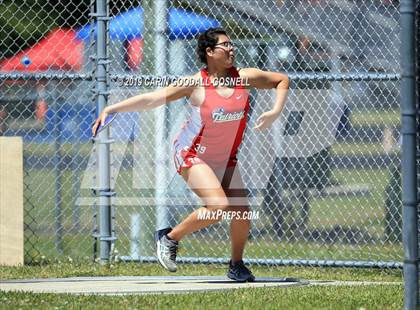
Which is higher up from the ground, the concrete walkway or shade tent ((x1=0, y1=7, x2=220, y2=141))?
shade tent ((x1=0, y1=7, x2=220, y2=141))

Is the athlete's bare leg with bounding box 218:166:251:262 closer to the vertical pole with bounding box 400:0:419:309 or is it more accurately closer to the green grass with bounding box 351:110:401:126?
the vertical pole with bounding box 400:0:419:309

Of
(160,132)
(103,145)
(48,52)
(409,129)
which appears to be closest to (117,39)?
(160,132)

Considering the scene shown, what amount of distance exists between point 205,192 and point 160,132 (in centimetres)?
250

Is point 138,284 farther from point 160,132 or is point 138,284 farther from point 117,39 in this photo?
point 117,39

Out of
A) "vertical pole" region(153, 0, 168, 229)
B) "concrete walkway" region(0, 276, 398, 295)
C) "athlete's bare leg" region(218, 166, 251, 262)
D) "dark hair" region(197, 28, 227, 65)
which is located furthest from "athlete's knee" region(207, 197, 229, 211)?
"vertical pole" region(153, 0, 168, 229)

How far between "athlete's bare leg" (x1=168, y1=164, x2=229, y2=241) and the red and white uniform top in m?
0.10

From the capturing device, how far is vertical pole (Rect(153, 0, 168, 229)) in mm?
10047

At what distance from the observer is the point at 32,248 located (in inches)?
420

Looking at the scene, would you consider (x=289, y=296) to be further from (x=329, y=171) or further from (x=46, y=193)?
(x=46, y=193)

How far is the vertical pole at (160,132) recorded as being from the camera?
10.0 metres

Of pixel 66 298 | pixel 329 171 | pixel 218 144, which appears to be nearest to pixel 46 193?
pixel 329 171

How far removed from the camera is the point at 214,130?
8.05 m

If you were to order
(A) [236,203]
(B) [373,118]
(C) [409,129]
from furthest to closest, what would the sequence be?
(B) [373,118] → (A) [236,203] → (C) [409,129]

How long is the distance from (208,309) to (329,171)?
16.6 ft
